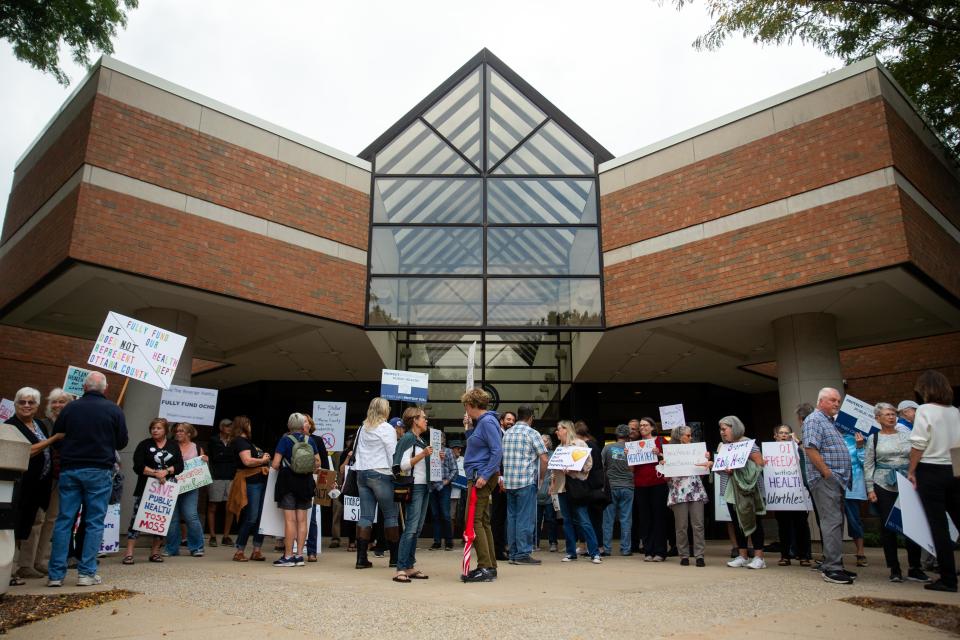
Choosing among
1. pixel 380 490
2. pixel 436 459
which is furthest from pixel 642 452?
pixel 380 490

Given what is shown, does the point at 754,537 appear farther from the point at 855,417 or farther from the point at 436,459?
the point at 436,459

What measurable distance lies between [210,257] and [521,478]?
24.0 feet

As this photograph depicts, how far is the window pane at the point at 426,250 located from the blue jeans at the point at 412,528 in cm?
749

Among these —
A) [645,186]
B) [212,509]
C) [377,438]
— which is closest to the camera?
[377,438]

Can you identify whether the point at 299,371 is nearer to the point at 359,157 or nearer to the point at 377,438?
the point at 359,157

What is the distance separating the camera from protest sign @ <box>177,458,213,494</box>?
8.25m

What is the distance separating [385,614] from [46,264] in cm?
978

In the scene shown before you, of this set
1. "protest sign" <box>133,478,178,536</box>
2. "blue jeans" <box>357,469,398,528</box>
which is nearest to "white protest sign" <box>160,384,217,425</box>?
"protest sign" <box>133,478,178,536</box>

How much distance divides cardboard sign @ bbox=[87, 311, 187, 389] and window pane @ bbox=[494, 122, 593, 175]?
27.3 feet

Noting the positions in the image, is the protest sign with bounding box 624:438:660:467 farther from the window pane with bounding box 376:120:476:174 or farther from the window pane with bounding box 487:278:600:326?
the window pane with bounding box 376:120:476:174

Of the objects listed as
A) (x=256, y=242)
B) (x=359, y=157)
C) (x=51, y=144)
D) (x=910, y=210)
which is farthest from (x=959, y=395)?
(x=51, y=144)

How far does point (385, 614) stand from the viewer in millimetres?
4496

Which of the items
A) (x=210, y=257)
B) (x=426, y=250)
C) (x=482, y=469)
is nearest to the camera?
(x=482, y=469)

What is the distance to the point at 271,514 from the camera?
7785 millimetres
